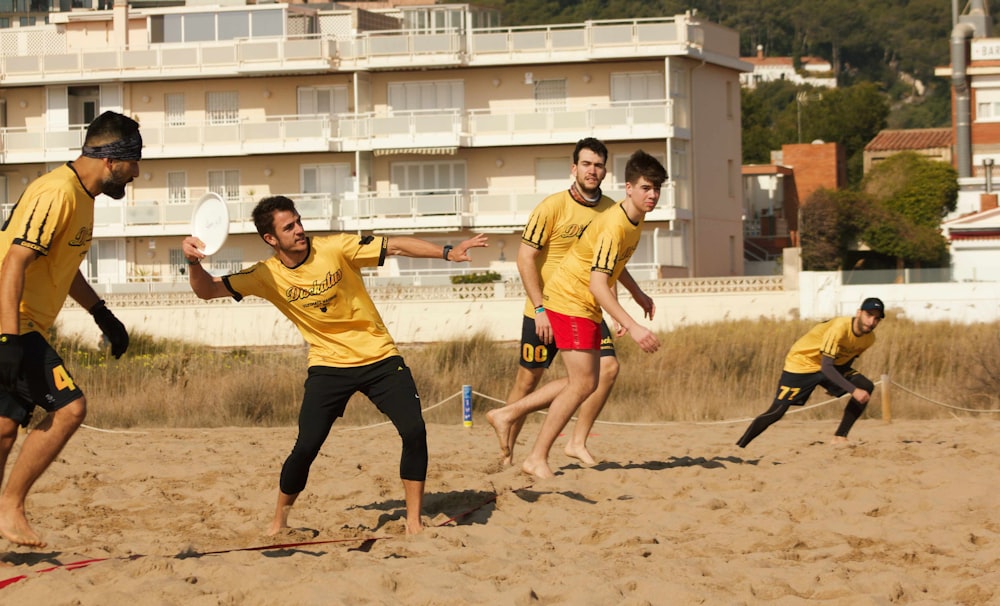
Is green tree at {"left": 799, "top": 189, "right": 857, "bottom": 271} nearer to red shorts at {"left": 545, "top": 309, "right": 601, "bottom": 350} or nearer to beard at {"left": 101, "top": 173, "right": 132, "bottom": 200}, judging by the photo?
red shorts at {"left": 545, "top": 309, "right": 601, "bottom": 350}

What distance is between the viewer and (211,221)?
866 centimetres

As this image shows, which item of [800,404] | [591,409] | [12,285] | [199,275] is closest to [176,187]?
[800,404]

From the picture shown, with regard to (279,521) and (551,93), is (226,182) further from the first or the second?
(279,521)

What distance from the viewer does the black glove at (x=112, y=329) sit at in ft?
23.3

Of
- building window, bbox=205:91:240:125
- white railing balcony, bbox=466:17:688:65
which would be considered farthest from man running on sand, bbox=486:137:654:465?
building window, bbox=205:91:240:125

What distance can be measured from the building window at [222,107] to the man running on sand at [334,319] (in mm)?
40563

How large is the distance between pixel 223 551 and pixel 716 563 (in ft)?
8.27

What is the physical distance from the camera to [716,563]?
6902 mm

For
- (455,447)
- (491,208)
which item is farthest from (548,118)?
(455,447)

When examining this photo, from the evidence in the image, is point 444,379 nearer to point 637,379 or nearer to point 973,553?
point 637,379

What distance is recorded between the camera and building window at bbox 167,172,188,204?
4766 centimetres

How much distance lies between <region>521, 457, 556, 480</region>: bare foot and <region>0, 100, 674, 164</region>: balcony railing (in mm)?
34565

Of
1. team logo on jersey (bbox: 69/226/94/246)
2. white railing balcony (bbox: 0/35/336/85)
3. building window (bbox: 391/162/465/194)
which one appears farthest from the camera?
building window (bbox: 391/162/465/194)

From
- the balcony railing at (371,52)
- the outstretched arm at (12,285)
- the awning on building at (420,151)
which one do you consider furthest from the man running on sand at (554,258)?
the awning on building at (420,151)
